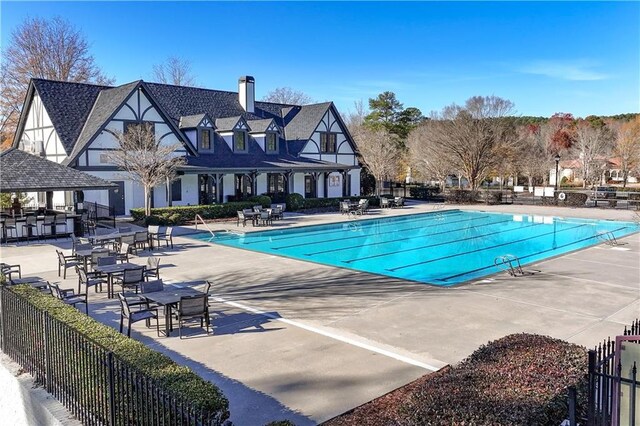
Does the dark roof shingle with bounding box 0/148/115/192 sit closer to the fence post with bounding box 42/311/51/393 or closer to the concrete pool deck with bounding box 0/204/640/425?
the concrete pool deck with bounding box 0/204/640/425

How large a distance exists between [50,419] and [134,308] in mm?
4881

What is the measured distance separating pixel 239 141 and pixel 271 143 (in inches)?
120

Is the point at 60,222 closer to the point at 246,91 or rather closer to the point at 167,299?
the point at 167,299

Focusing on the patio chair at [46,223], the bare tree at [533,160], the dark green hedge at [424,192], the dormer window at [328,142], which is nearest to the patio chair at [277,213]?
the patio chair at [46,223]

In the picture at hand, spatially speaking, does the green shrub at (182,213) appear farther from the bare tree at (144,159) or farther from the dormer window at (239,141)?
the dormer window at (239,141)

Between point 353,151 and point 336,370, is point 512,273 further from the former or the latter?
point 353,151

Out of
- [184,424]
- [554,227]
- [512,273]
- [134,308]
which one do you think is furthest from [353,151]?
[184,424]

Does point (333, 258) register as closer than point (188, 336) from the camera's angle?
No

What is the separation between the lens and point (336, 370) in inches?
310

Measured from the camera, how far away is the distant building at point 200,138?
2908 centimetres

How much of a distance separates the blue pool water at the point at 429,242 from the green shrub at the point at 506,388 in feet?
29.3

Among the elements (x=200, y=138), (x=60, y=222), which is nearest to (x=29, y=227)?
(x=60, y=222)

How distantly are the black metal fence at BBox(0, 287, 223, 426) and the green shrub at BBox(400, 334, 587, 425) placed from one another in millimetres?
2165

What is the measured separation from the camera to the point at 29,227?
21328 mm
